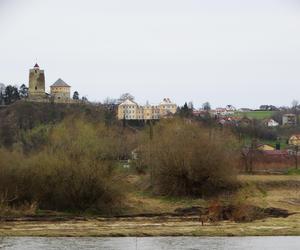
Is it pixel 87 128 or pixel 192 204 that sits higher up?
pixel 87 128

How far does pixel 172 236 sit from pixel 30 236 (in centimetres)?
654

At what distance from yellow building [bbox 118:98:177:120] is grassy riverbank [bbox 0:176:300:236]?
109 m

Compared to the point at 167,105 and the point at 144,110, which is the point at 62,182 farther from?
the point at 167,105

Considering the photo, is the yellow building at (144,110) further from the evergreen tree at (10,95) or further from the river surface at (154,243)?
the river surface at (154,243)

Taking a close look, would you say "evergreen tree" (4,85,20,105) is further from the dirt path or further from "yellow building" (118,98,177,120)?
the dirt path

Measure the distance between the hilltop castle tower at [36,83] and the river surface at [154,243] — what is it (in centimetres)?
9643

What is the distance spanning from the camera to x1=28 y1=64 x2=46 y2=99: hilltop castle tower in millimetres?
125188

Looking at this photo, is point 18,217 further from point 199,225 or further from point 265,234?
point 265,234

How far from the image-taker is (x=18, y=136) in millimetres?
82938

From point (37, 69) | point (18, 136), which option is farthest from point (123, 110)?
point (18, 136)

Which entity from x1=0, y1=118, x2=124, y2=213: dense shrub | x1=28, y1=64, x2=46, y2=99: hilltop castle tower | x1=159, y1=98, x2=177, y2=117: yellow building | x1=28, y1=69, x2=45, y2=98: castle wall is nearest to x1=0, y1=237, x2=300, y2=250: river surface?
x1=0, y1=118, x2=124, y2=213: dense shrub

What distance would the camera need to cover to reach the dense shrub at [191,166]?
143ft

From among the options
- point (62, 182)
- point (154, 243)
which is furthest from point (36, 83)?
point (154, 243)

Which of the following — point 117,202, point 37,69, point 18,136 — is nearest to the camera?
point 117,202
